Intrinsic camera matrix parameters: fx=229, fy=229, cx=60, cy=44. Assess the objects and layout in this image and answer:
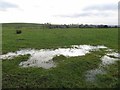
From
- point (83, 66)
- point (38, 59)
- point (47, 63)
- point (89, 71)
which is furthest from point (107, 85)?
point (38, 59)

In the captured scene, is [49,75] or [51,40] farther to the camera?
[51,40]

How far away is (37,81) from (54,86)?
142 centimetres

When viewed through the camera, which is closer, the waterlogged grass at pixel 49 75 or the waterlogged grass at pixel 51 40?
the waterlogged grass at pixel 49 75

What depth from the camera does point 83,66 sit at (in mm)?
19125

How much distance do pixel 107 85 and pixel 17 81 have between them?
19.6 feet

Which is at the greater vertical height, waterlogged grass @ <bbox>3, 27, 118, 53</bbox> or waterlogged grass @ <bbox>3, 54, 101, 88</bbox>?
waterlogged grass @ <bbox>3, 27, 118, 53</bbox>

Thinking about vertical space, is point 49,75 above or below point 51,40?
below

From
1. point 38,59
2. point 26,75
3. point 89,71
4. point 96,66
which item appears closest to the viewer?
point 26,75

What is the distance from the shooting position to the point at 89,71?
18016 mm

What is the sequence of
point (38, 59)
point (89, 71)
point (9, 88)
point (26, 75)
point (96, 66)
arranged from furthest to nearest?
point (38, 59), point (96, 66), point (89, 71), point (26, 75), point (9, 88)

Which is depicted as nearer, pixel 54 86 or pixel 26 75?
pixel 54 86

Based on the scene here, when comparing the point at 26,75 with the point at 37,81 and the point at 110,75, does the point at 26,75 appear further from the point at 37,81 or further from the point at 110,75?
the point at 110,75

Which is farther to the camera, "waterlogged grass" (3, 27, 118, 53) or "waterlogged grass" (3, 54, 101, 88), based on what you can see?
"waterlogged grass" (3, 27, 118, 53)

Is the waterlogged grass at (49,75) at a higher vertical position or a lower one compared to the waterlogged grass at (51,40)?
lower
